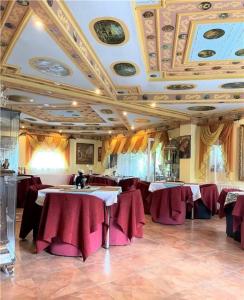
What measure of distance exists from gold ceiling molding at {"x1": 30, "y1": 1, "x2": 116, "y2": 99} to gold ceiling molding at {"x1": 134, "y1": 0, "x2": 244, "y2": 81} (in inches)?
32.4

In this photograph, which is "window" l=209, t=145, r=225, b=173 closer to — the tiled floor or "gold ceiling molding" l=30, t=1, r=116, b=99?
the tiled floor

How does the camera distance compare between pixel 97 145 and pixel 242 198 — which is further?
pixel 97 145

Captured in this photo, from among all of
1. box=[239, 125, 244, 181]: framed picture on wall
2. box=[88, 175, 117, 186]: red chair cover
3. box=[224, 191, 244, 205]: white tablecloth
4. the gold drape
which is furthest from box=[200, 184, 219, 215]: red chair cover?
the gold drape

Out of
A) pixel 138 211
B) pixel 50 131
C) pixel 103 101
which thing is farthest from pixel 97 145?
pixel 138 211

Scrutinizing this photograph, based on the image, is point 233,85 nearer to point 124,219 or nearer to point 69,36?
point 124,219

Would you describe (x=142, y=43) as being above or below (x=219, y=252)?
above

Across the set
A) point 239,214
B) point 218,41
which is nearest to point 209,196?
point 239,214

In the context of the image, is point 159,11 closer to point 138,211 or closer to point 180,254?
point 138,211

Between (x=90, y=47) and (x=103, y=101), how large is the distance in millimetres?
2771

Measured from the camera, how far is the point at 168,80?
5742 mm

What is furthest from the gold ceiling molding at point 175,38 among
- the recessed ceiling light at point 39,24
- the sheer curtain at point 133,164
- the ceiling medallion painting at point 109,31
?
the sheer curtain at point 133,164

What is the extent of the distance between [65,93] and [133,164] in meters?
6.54

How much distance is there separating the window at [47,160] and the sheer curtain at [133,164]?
3120mm

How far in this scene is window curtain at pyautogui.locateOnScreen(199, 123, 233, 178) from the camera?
26.6 ft
